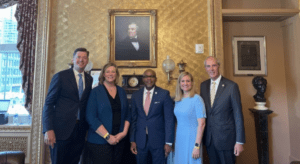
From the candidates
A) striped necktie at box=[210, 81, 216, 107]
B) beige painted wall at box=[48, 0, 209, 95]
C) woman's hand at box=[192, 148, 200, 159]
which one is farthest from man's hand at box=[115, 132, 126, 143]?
beige painted wall at box=[48, 0, 209, 95]

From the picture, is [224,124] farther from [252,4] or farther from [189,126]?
[252,4]

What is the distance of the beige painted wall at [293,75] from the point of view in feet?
10.6

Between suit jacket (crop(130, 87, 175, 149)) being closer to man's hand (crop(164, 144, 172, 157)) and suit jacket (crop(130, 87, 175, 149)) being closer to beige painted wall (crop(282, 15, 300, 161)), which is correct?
man's hand (crop(164, 144, 172, 157))

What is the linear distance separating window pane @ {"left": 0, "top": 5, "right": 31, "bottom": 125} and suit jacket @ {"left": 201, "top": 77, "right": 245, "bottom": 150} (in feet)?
10.8

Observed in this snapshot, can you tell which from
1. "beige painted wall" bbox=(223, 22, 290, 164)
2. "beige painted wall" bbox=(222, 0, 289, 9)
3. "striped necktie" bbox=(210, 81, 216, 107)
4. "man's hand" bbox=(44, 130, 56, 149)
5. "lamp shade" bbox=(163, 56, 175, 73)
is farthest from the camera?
"beige painted wall" bbox=(222, 0, 289, 9)

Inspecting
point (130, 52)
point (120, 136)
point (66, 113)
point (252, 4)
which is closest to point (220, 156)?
point (120, 136)

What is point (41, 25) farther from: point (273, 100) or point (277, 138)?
point (277, 138)

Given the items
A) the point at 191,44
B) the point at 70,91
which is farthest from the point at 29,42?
the point at 191,44

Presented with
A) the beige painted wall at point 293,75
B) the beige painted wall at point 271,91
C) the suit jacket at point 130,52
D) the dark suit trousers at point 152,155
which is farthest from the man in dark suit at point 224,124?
the beige painted wall at point 293,75

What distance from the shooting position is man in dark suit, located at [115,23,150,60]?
3328 millimetres

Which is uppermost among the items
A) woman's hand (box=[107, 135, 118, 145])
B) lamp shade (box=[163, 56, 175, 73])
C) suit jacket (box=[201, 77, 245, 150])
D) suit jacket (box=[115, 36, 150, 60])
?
suit jacket (box=[115, 36, 150, 60])

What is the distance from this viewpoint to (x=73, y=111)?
2012mm

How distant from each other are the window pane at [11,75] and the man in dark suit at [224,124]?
327 cm

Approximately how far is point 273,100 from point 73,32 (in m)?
4.08
